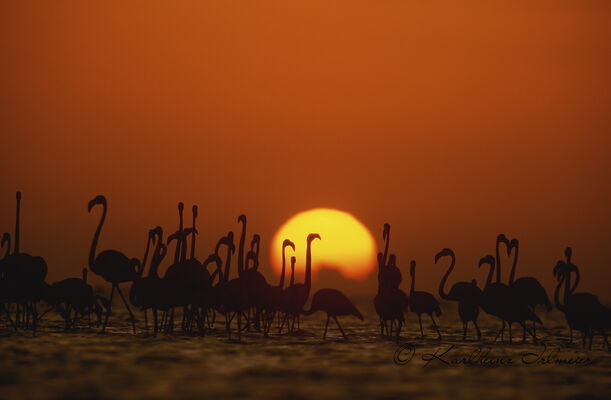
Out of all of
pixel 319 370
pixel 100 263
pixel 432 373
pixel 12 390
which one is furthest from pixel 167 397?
pixel 100 263

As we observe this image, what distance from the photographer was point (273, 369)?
1567 centimetres

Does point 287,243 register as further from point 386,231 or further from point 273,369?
point 273,369

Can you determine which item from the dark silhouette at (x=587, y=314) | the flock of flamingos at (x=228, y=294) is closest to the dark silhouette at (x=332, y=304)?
the flock of flamingos at (x=228, y=294)

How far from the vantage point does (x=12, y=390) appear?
12766mm

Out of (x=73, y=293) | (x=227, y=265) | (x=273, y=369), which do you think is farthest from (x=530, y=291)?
(x=73, y=293)

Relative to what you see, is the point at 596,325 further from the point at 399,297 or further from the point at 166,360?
the point at 166,360

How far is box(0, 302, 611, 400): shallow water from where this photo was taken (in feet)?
43.5

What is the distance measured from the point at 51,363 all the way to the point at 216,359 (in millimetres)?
2798

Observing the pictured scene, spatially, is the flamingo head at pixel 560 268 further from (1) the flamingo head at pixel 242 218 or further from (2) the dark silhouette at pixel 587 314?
(1) the flamingo head at pixel 242 218

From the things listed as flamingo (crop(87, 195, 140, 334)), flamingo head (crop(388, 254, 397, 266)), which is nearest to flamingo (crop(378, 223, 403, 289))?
flamingo head (crop(388, 254, 397, 266))
